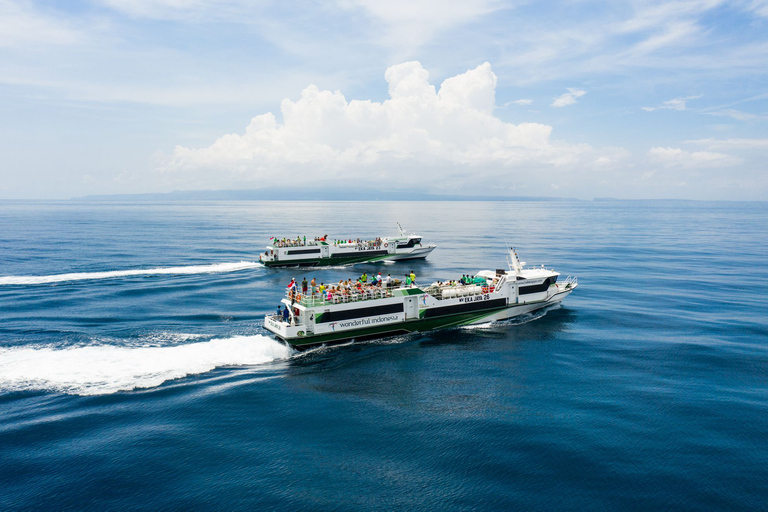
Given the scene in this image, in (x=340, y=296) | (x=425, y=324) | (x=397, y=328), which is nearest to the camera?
(x=340, y=296)

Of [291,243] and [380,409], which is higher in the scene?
→ [291,243]

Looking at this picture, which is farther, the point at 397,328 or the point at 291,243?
the point at 291,243

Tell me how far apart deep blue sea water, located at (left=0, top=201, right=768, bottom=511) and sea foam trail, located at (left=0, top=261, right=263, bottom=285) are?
5149 mm

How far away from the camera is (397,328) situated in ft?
153

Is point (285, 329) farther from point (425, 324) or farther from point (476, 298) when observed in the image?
point (476, 298)

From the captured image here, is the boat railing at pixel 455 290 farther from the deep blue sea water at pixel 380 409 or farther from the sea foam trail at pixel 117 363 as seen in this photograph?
the sea foam trail at pixel 117 363

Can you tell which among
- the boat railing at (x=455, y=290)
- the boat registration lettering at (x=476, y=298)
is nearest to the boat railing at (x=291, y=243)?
the boat railing at (x=455, y=290)

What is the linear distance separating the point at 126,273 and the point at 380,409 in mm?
58762

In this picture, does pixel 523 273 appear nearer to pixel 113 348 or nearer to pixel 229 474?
pixel 229 474

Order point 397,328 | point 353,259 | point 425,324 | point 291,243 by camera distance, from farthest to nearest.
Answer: point 353,259 < point 291,243 < point 425,324 < point 397,328

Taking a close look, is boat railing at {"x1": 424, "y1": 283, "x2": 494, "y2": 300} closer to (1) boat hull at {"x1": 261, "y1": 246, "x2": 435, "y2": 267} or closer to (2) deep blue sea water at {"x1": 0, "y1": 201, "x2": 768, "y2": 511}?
(2) deep blue sea water at {"x1": 0, "y1": 201, "x2": 768, "y2": 511}

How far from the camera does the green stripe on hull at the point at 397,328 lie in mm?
43125

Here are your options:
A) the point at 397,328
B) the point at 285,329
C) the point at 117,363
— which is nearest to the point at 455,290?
the point at 397,328

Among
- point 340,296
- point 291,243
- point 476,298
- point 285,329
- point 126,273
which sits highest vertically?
point 291,243
